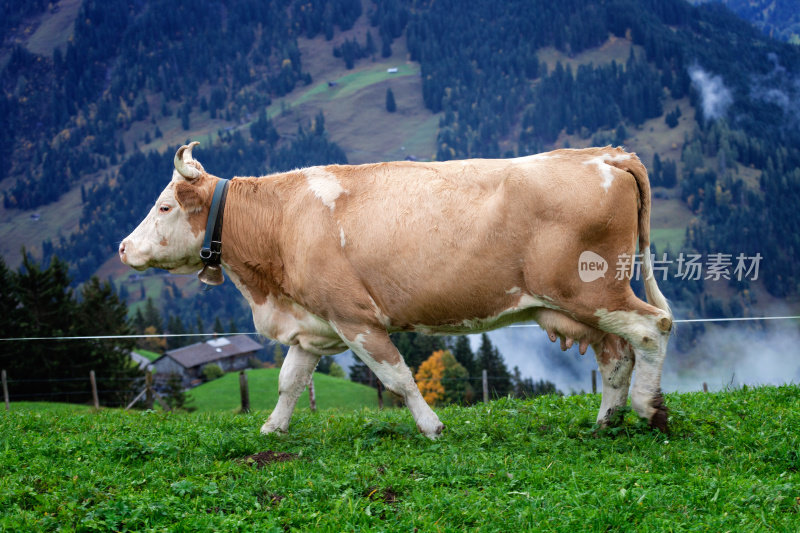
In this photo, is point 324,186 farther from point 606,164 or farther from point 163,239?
point 606,164

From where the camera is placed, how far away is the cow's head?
8.46 meters

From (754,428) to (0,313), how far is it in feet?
191

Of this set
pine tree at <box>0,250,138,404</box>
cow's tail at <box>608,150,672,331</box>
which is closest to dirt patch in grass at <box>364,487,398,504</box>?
cow's tail at <box>608,150,672,331</box>

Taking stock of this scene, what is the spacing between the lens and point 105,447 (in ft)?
23.4

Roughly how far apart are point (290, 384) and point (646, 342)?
3870 mm

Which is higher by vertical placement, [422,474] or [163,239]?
[163,239]

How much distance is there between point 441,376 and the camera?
224ft

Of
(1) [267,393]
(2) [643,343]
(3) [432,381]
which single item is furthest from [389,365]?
(1) [267,393]

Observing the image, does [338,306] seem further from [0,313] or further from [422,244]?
[0,313]

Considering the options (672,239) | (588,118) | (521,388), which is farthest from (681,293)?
(521,388)

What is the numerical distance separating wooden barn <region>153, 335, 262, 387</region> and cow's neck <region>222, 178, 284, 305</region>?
75.9 metres

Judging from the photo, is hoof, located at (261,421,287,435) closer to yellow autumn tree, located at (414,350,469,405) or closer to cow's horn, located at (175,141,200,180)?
cow's horn, located at (175,141,200,180)

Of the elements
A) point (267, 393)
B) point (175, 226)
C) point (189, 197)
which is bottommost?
point (267, 393)

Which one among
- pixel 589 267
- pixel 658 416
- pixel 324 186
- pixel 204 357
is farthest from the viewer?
pixel 204 357
